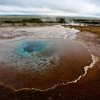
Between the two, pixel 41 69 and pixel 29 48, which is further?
pixel 29 48

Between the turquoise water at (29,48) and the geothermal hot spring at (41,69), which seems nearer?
the geothermal hot spring at (41,69)

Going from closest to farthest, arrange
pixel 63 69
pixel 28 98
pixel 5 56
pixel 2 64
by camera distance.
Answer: pixel 28 98
pixel 63 69
pixel 2 64
pixel 5 56

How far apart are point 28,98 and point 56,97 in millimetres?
1581

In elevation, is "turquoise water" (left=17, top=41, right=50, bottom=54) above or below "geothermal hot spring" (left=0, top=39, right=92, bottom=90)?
above

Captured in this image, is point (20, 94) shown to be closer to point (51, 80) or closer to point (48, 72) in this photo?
point (51, 80)

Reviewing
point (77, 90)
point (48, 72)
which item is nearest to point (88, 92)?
point (77, 90)

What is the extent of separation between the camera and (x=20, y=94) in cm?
655

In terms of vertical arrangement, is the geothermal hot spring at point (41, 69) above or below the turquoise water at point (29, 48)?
below

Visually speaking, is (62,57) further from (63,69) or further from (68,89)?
(68,89)

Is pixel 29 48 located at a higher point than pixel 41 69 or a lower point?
Answer: higher

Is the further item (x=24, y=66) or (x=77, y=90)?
(x=24, y=66)

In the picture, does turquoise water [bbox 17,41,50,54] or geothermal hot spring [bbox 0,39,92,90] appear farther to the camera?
turquoise water [bbox 17,41,50,54]

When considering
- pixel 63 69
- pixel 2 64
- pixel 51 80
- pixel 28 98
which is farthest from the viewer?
pixel 2 64

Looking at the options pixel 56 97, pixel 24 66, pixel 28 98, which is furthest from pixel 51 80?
pixel 24 66
